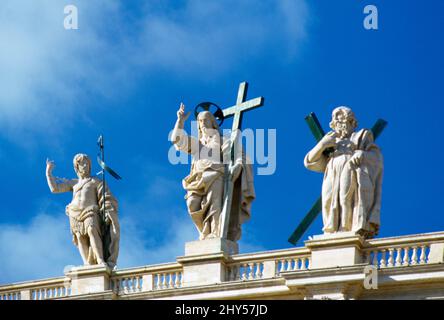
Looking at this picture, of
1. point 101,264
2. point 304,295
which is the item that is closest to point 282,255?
point 304,295

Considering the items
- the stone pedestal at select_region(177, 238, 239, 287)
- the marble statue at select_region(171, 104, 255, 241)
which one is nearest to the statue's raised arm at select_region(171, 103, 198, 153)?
the marble statue at select_region(171, 104, 255, 241)

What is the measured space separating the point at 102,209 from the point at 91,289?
224 cm

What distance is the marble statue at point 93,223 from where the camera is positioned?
2031 inches

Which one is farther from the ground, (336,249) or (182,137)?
(182,137)

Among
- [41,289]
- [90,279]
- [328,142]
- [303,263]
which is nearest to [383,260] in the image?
[303,263]

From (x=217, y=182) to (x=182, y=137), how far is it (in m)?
1.43

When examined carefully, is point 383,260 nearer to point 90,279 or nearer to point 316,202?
point 316,202

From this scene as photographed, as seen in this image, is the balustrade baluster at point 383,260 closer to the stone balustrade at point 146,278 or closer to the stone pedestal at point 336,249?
the stone pedestal at point 336,249

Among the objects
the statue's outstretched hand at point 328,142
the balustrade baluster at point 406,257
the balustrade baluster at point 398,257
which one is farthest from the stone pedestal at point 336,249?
the statue's outstretched hand at point 328,142

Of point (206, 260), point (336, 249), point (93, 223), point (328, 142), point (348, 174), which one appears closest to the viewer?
point (336, 249)

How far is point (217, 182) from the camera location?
5019cm

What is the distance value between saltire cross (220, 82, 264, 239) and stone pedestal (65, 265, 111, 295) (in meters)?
3.15

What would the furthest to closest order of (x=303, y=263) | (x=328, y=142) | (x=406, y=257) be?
(x=328, y=142) < (x=303, y=263) < (x=406, y=257)
